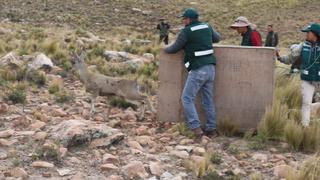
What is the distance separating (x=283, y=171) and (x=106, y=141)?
8.01ft

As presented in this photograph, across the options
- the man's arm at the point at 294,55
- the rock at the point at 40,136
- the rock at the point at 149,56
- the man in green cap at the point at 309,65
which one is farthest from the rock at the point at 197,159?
the rock at the point at 149,56

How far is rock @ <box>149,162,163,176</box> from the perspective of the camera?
286 inches

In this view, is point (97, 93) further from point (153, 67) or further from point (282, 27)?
point (282, 27)

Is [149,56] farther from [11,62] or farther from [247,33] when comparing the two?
[247,33]

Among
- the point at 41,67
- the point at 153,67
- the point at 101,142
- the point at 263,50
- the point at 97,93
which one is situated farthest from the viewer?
the point at 153,67

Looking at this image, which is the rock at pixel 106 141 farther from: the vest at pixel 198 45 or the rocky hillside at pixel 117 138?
the vest at pixel 198 45

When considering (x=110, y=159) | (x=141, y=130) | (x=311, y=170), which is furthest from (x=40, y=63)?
(x=311, y=170)

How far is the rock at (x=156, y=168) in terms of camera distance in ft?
23.8

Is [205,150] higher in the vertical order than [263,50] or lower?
lower

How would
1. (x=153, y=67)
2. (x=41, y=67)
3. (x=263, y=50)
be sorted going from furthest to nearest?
(x=153, y=67)
(x=41, y=67)
(x=263, y=50)

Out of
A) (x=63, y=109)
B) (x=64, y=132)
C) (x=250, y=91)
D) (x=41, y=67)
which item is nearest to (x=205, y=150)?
(x=250, y=91)

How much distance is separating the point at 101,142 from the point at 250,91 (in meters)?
2.49

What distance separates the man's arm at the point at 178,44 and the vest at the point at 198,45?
0.18 ft

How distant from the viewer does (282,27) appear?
38.4 meters
